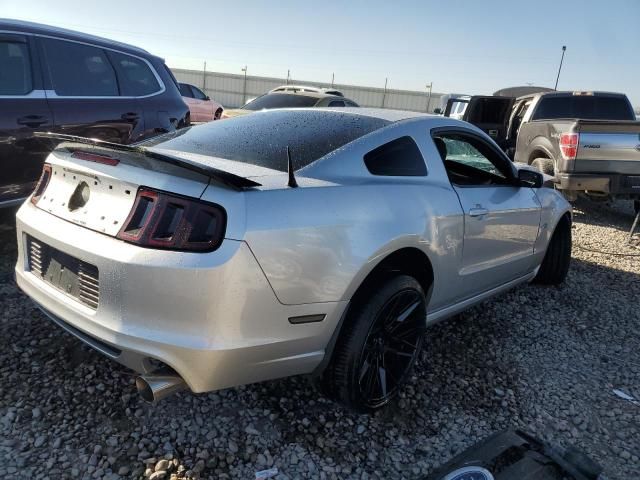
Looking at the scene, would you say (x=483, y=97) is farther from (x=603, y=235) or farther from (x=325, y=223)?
(x=325, y=223)

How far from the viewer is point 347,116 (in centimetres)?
307

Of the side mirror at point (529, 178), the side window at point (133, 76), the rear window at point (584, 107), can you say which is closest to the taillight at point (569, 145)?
the rear window at point (584, 107)

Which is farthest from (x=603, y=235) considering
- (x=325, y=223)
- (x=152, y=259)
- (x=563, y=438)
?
(x=152, y=259)

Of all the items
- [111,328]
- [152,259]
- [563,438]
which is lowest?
[563,438]

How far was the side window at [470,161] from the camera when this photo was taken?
339 centimetres

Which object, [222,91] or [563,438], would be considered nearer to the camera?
[563,438]

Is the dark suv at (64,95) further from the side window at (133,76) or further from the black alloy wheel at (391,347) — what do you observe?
the black alloy wheel at (391,347)

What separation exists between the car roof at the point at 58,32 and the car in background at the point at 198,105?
908cm

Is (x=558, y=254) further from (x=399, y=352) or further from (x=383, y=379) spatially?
(x=383, y=379)

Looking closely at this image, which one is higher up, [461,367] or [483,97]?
[483,97]

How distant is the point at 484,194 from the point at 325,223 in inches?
61.6

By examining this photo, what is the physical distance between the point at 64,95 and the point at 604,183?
6.54m

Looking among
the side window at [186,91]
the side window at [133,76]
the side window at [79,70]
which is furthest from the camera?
the side window at [186,91]

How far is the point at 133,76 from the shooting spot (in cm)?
529
